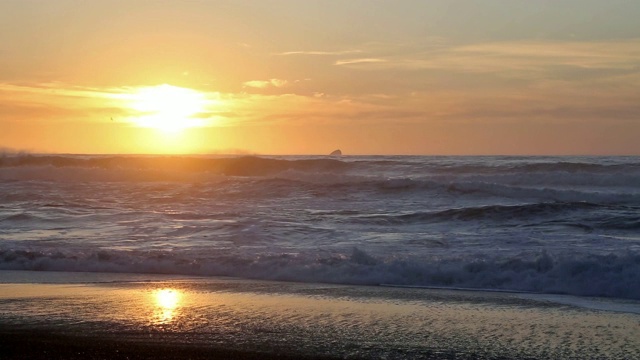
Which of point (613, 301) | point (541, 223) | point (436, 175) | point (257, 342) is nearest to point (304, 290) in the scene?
point (257, 342)

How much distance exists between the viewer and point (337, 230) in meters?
14.7

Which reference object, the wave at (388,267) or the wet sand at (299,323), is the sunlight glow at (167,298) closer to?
the wet sand at (299,323)

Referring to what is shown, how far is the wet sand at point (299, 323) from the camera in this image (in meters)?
5.82

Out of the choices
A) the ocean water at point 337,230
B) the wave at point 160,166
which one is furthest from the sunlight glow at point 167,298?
the wave at point 160,166

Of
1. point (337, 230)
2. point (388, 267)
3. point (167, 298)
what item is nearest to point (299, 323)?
point (167, 298)

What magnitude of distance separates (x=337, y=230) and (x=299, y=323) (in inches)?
311

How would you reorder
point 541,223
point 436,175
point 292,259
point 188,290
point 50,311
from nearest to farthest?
point 50,311 → point 188,290 → point 292,259 → point 541,223 → point 436,175

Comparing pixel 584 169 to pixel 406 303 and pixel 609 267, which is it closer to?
pixel 609 267

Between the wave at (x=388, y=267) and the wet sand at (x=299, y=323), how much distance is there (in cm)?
59

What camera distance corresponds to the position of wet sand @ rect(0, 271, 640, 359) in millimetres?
5824

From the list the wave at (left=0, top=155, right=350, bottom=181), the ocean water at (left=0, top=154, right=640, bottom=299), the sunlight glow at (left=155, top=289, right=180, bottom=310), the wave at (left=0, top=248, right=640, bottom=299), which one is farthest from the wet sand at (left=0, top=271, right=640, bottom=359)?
the wave at (left=0, top=155, right=350, bottom=181)

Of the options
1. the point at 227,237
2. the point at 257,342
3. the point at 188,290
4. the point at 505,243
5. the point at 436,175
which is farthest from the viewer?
the point at 436,175

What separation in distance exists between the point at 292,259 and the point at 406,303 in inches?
114

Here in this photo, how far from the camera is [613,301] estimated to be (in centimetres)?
834
